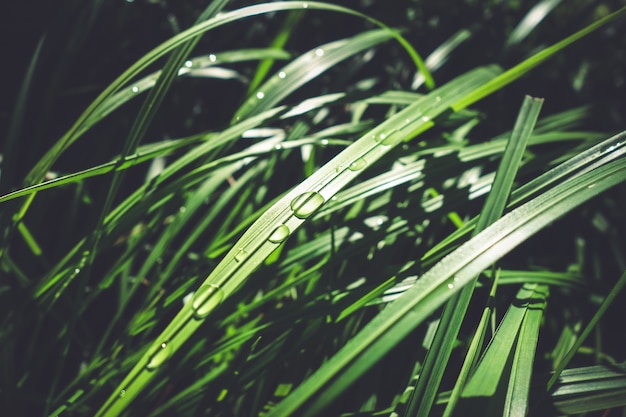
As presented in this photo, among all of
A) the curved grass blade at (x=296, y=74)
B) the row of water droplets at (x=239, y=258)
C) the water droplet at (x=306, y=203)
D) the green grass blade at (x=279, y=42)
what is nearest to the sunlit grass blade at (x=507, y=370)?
the row of water droplets at (x=239, y=258)

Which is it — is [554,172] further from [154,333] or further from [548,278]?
[154,333]

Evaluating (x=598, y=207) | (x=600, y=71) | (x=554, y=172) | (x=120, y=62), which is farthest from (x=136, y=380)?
(x=600, y=71)

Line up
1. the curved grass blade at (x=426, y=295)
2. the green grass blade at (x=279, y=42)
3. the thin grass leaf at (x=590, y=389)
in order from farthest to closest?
the green grass blade at (x=279, y=42), the thin grass leaf at (x=590, y=389), the curved grass blade at (x=426, y=295)

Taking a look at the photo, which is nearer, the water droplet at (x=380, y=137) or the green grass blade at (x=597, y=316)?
the green grass blade at (x=597, y=316)

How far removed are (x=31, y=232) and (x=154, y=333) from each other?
0.32 metres

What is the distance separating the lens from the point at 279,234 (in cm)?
41

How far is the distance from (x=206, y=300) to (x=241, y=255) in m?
0.06

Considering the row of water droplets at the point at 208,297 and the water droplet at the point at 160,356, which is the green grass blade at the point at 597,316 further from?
the water droplet at the point at 160,356

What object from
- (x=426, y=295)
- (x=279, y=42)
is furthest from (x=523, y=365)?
(x=279, y=42)

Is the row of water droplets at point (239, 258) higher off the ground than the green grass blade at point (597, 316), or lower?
higher

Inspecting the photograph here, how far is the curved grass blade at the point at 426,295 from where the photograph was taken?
12.6 inches

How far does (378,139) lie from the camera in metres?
0.52

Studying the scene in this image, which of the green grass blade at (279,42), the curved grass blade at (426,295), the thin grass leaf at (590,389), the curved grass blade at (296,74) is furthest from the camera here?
the green grass blade at (279,42)

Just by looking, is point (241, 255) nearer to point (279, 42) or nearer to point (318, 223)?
point (318, 223)
